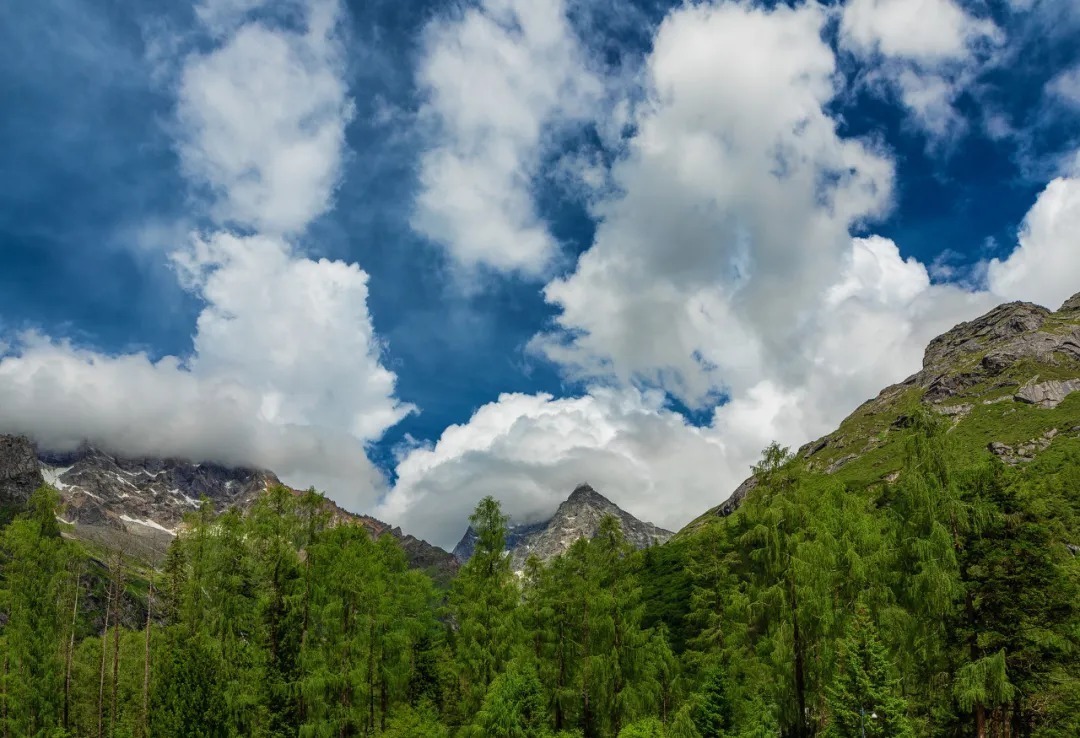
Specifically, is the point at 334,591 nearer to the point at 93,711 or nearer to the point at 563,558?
the point at 563,558

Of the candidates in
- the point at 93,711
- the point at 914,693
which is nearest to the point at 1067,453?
the point at 914,693

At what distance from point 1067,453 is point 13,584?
218m

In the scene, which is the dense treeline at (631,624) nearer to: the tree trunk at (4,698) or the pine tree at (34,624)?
the pine tree at (34,624)

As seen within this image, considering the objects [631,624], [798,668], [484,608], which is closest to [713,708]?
[798,668]

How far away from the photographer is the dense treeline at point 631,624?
1019 inches

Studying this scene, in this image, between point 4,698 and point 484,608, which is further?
point 4,698

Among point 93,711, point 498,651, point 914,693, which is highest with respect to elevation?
point 498,651

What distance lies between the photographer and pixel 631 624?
130 feet

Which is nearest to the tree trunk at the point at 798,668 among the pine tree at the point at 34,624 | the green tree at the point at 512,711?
the green tree at the point at 512,711

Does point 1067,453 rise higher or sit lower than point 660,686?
higher

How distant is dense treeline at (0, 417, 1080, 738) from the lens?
2589cm

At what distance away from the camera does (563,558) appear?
43062mm

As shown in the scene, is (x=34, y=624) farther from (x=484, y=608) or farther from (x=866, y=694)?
(x=866, y=694)

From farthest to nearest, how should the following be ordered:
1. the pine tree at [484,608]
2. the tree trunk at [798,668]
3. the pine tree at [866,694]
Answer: the pine tree at [484,608] < the tree trunk at [798,668] < the pine tree at [866,694]
